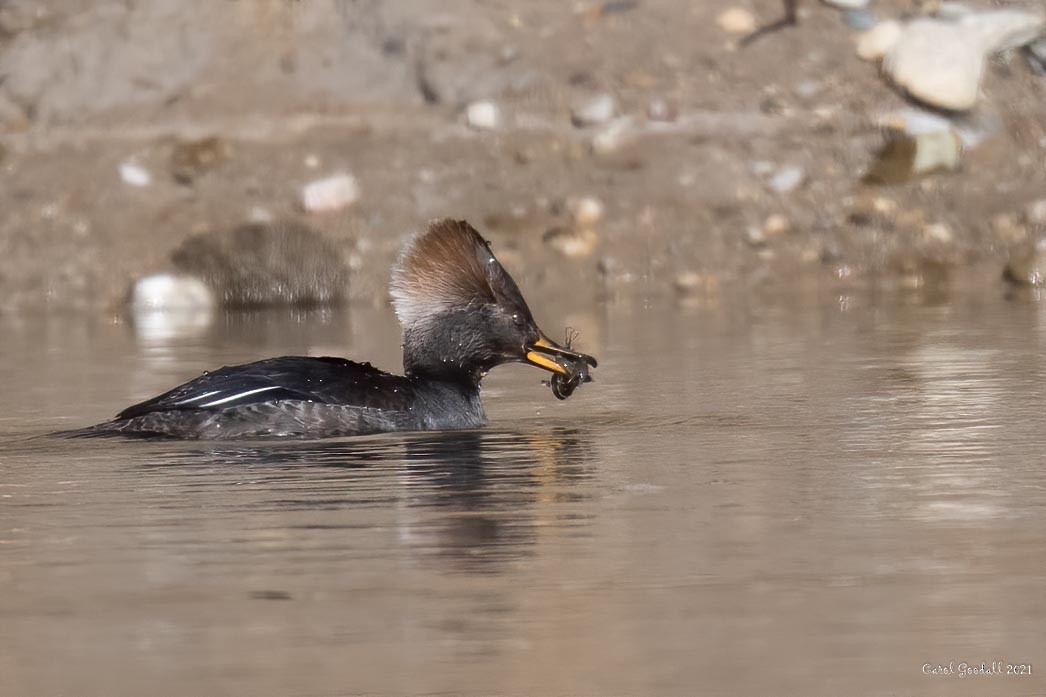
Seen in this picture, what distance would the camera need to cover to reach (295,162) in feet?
49.5

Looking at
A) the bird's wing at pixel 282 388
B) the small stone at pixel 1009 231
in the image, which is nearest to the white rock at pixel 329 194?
the small stone at pixel 1009 231

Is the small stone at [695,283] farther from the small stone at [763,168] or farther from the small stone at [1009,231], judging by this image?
the small stone at [1009,231]

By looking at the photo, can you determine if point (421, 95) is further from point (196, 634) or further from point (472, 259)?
point (196, 634)

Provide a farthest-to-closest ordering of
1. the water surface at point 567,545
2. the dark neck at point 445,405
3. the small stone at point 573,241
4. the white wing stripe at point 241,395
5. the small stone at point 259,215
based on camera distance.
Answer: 1. the small stone at point 259,215
2. the small stone at point 573,241
3. the dark neck at point 445,405
4. the white wing stripe at point 241,395
5. the water surface at point 567,545

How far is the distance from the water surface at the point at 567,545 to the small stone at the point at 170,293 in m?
4.99

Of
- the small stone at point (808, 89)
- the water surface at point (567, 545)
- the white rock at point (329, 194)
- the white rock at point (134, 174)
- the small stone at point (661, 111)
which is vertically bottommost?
the water surface at point (567, 545)

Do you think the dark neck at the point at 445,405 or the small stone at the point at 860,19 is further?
the small stone at the point at 860,19

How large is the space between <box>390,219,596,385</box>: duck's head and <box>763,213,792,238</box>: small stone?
673cm

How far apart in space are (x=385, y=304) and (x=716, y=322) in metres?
2.95

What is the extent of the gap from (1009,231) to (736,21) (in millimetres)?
2785

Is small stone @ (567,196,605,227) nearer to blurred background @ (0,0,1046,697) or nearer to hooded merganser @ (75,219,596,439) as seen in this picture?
blurred background @ (0,0,1046,697)

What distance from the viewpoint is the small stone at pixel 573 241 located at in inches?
566

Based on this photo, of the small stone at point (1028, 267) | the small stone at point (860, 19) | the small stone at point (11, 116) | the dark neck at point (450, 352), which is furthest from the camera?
the small stone at point (860, 19)

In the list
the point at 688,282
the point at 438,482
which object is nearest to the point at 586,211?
the point at 688,282
